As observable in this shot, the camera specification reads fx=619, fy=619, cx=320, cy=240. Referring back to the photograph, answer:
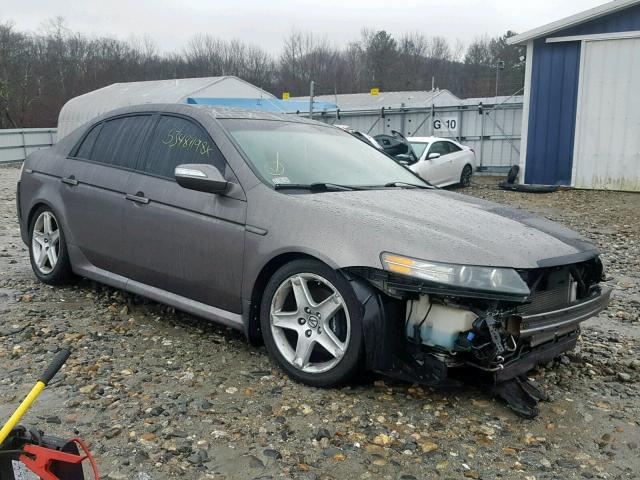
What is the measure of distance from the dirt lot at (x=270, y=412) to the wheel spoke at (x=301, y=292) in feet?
1.51

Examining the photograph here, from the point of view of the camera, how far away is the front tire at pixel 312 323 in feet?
10.4

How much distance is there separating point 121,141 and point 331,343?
2426 millimetres

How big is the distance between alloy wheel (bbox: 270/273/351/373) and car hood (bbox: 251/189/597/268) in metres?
0.22

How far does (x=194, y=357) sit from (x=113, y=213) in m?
1.28

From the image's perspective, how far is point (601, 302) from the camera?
139 inches

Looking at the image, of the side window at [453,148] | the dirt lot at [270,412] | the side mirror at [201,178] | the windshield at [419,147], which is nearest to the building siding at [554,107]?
the side window at [453,148]

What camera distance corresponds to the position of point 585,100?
14844 mm

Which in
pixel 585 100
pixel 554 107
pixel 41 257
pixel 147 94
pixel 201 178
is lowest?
pixel 41 257

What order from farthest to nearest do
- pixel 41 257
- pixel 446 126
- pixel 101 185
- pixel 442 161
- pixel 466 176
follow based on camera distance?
pixel 446 126, pixel 466 176, pixel 442 161, pixel 41 257, pixel 101 185

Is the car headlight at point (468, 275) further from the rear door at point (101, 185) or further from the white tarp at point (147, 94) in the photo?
the white tarp at point (147, 94)

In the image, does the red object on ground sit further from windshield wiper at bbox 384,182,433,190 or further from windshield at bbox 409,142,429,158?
windshield at bbox 409,142,429,158

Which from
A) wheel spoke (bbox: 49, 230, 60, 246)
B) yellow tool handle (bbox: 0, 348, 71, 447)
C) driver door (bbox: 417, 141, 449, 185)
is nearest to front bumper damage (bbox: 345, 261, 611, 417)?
yellow tool handle (bbox: 0, 348, 71, 447)

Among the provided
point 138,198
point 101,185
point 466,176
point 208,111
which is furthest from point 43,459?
point 466,176

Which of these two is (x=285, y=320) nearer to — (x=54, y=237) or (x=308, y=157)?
(x=308, y=157)
